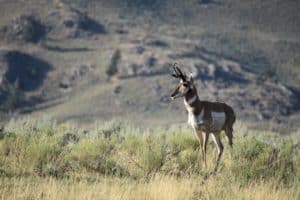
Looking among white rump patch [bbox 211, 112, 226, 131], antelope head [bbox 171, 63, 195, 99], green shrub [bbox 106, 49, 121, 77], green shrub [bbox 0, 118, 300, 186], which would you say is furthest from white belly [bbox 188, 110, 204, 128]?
green shrub [bbox 106, 49, 121, 77]

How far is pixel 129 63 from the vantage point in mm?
119312

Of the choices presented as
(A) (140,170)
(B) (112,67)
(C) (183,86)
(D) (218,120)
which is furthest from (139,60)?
(A) (140,170)

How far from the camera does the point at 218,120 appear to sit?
12633mm

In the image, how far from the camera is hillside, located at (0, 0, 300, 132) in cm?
10356

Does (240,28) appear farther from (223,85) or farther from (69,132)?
(69,132)

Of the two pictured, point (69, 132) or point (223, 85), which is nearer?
point (69, 132)

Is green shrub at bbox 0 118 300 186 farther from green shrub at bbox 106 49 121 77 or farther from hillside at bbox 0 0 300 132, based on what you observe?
green shrub at bbox 106 49 121 77

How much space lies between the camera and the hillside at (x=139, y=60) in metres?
104

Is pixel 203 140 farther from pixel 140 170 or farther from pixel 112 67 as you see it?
pixel 112 67

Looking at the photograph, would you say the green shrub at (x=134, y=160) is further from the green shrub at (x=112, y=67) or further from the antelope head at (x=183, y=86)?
the green shrub at (x=112, y=67)

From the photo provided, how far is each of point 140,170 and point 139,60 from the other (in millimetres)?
108318

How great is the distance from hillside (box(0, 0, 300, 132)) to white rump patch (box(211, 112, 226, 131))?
68834mm

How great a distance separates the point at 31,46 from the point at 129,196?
122 m

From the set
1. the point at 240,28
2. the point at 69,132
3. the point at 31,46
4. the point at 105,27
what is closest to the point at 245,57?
the point at 240,28
